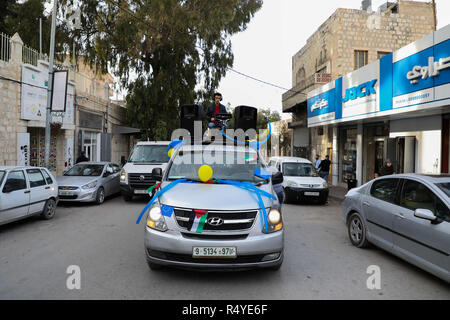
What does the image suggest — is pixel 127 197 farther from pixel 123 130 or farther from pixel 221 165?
pixel 123 130

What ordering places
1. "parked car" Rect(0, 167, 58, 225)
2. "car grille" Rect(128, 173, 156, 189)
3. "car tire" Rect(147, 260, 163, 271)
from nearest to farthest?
"car tire" Rect(147, 260, 163, 271) → "parked car" Rect(0, 167, 58, 225) → "car grille" Rect(128, 173, 156, 189)

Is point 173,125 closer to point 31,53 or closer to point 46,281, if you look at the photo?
point 31,53

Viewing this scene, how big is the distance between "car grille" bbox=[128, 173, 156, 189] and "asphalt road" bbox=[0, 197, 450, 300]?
11.5 ft

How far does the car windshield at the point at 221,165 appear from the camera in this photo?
4855 millimetres

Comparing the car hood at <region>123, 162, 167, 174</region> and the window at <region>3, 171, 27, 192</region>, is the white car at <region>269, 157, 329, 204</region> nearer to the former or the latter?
the car hood at <region>123, 162, 167, 174</region>

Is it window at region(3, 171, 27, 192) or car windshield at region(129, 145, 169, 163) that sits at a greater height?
car windshield at region(129, 145, 169, 163)

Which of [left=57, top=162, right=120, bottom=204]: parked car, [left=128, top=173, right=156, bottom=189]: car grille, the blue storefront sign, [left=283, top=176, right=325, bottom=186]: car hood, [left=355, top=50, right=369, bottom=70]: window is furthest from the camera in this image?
[left=355, top=50, right=369, bottom=70]: window

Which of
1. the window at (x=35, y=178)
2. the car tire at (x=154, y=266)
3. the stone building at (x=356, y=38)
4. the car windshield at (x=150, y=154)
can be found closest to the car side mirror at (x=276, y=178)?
the car tire at (x=154, y=266)

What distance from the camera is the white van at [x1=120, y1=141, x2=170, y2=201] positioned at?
10.2m

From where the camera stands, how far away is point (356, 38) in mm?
18281

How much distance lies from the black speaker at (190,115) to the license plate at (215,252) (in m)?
3.97

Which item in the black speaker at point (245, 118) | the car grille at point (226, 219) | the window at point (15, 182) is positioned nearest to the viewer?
the car grille at point (226, 219)

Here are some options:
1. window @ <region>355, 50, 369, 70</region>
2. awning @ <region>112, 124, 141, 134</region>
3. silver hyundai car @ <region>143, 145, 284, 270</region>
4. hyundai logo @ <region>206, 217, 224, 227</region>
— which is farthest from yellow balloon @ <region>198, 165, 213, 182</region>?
awning @ <region>112, 124, 141, 134</region>

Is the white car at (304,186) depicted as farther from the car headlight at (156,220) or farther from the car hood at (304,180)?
the car headlight at (156,220)
